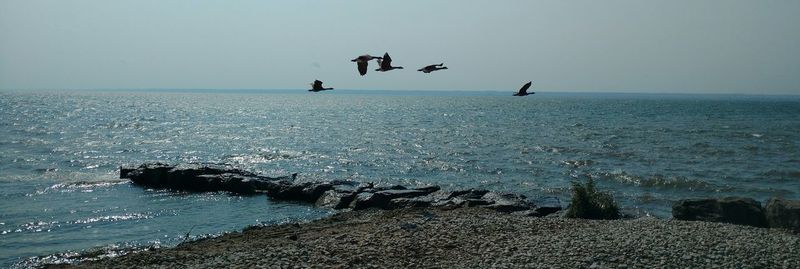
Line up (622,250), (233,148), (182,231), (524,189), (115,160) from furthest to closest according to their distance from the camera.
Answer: (233,148)
(115,160)
(524,189)
(182,231)
(622,250)

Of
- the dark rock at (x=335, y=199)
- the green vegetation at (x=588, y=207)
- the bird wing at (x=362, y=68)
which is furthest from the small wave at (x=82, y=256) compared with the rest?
the green vegetation at (x=588, y=207)

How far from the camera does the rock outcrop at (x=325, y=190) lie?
2380cm

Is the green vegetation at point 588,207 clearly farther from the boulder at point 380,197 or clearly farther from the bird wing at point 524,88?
the bird wing at point 524,88

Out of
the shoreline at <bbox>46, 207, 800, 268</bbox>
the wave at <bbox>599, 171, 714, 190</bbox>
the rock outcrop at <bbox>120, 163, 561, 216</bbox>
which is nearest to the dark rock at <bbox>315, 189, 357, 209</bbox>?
the rock outcrop at <bbox>120, 163, 561, 216</bbox>

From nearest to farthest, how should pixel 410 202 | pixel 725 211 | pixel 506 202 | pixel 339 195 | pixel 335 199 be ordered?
pixel 725 211, pixel 506 202, pixel 410 202, pixel 335 199, pixel 339 195

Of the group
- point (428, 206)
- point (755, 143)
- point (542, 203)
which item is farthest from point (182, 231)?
point (755, 143)

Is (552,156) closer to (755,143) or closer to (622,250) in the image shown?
(755,143)

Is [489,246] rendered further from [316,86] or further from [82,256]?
[82,256]

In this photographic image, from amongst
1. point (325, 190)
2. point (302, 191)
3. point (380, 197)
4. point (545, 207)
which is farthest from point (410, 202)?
point (302, 191)

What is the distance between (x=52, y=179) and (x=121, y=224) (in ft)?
42.6

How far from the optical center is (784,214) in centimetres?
1864

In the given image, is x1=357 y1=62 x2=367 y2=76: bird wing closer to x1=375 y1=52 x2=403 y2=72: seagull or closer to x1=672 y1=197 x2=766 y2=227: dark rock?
x1=375 y1=52 x2=403 y2=72: seagull

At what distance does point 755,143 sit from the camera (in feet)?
175

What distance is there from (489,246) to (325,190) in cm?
1293
